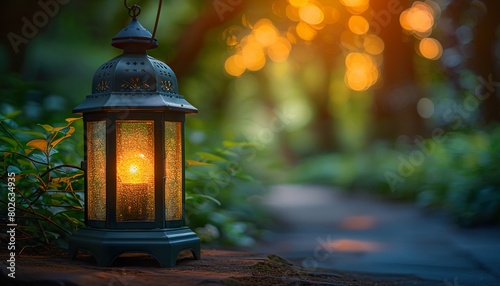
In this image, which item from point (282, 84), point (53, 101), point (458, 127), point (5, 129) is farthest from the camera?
point (282, 84)

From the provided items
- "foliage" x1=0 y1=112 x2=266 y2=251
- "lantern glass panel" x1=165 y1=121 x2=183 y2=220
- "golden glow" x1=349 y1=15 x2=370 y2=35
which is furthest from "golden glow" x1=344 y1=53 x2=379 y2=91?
"lantern glass panel" x1=165 y1=121 x2=183 y2=220

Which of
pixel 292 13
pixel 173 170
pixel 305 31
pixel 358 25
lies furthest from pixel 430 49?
pixel 173 170

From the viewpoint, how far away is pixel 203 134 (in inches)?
362

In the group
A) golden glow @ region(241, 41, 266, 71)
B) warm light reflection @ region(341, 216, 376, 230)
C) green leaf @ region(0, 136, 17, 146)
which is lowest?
warm light reflection @ region(341, 216, 376, 230)

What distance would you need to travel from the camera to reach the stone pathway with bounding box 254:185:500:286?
586cm

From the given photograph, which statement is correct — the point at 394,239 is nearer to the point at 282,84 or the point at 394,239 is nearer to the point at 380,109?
the point at 380,109

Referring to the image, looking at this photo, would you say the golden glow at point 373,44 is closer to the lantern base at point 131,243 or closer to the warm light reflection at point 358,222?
the warm light reflection at point 358,222

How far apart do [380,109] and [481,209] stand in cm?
1538

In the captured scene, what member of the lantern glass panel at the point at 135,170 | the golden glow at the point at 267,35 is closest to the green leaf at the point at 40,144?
the lantern glass panel at the point at 135,170

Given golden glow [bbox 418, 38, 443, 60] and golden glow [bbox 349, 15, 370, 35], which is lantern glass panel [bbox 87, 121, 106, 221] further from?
golden glow [bbox 418, 38, 443, 60]

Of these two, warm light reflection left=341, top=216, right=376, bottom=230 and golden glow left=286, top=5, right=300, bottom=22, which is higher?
golden glow left=286, top=5, right=300, bottom=22

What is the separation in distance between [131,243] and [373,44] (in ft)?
60.1

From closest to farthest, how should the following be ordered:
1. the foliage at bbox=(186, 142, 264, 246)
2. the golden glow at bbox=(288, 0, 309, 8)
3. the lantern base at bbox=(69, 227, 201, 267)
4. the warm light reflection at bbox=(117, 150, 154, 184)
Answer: the lantern base at bbox=(69, 227, 201, 267), the warm light reflection at bbox=(117, 150, 154, 184), the foliage at bbox=(186, 142, 264, 246), the golden glow at bbox=(288, 0, 309, 8)

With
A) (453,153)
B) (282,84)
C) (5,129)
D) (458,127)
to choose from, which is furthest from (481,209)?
(282,84)
